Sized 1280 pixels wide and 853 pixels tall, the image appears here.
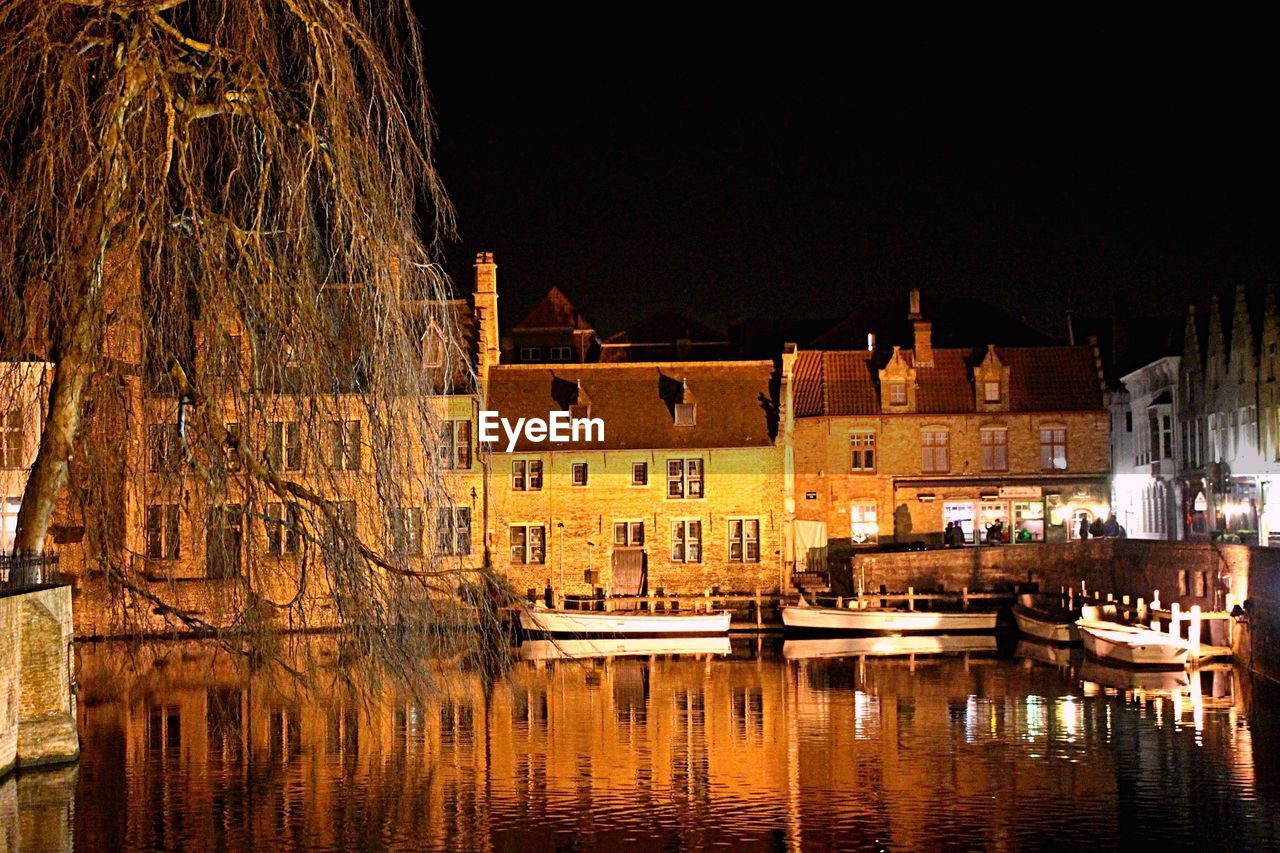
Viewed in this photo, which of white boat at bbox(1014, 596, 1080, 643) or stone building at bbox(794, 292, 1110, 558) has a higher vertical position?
stone building at bbox(794, 292, 1110, 558)

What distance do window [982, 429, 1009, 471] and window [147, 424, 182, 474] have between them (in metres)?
41.2

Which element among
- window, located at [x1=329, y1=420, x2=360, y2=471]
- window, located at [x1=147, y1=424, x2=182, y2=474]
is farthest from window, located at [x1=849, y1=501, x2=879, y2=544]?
window, located at [x1=147, y1=424, x2=182, y2=474]

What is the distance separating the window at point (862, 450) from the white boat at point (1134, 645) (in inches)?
524

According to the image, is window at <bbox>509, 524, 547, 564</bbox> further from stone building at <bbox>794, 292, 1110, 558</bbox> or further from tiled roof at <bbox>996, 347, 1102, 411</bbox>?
tiled roof at <bbox>996, 347, 1102, 411</bbox>

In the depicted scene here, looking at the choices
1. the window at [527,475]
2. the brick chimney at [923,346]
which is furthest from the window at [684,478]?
the brick chimney at [923,346]

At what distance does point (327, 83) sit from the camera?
47.7 ft

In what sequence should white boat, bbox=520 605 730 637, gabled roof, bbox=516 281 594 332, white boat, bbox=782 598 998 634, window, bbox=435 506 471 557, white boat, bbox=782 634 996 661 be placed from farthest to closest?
gabled roof, bbox=516 281 594 332 → white boat, bbox=782 598 998 634 → white boat, bbox=520 605 730 637 → white boat, bbox=782 634 996 661 → window, bbox=435 506 471 557

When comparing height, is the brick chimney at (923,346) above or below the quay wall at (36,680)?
above

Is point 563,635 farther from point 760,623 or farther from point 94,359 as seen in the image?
point 94,359

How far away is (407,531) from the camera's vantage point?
605 inches

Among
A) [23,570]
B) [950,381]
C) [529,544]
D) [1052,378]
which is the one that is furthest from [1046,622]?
[23,570]

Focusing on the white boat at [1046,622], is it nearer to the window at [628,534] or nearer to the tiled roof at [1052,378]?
the tiled roof at [1052,378]

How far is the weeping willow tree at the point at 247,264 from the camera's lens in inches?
569

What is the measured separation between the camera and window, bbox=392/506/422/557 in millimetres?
14961
